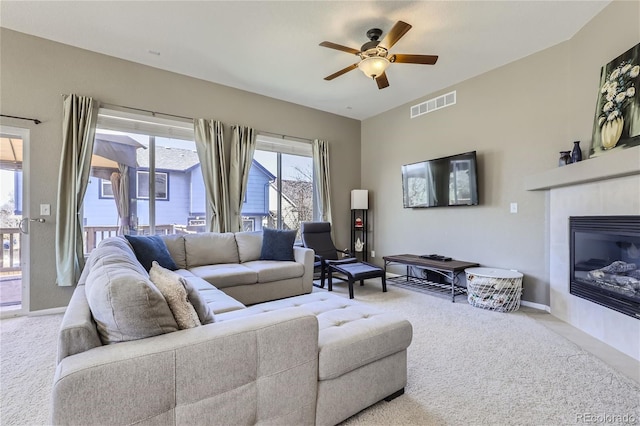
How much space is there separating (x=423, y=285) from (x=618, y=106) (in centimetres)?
305

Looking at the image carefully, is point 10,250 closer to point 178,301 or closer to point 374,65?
point 178,301

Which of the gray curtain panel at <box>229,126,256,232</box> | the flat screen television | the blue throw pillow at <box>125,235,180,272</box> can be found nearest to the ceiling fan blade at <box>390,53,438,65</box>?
the flat screen television

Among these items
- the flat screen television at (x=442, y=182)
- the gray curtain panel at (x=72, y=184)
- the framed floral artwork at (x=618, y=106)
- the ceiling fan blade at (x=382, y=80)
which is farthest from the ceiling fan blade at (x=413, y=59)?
the gray curtain panel at (x=72, y=184)

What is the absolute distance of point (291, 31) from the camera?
3.11 metres

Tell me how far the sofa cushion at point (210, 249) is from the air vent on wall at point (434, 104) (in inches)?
142

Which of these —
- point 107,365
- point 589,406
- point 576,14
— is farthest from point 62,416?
point 576,14

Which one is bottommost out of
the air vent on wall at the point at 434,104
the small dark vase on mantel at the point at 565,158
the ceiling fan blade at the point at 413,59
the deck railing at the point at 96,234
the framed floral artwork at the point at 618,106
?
the deck railing at the point at 96,234

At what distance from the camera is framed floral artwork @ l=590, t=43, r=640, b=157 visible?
231 cm

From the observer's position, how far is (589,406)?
172 centimetres

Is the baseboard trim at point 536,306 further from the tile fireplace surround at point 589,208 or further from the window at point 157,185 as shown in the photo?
the window at point 157,185

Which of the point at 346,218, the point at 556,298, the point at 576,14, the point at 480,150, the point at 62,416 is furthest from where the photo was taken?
the point at 346,218

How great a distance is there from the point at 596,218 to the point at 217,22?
4.06 meters

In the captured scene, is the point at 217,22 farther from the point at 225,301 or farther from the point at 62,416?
the point at 62,416

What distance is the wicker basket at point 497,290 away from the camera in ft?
11.0
